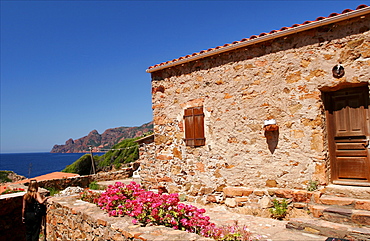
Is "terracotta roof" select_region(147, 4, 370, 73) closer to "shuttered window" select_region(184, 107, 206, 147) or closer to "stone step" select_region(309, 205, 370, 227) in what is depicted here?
"shuttered window" select_region(184, 107, 206, 147)

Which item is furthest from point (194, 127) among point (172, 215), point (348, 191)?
point (348, 191)

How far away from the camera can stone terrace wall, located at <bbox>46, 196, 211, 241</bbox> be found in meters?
3.80

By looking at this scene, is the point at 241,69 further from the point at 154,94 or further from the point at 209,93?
the point at 154,94

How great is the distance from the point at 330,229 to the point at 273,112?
2.43 m

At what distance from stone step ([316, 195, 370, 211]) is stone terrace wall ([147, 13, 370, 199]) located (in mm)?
363

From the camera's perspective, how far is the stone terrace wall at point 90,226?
380cm

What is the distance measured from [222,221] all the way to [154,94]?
412 centimetres

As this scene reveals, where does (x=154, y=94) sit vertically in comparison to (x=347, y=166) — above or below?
above

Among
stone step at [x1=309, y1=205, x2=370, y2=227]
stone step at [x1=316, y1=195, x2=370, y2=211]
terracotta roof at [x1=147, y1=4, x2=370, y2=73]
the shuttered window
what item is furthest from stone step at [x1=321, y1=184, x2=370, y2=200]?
terracotta roof at [x1=147, y1=4, x2=370, y2=73]

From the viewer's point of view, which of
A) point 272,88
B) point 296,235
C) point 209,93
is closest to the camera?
point 296,235

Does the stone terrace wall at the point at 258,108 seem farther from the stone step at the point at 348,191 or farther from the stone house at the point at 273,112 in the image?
the stone step at the point at 348,191

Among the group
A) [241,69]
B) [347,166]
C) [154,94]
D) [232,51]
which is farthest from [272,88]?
[154,94]

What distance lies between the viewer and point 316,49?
17.5ft

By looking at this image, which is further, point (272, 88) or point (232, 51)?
point (232, 51)
